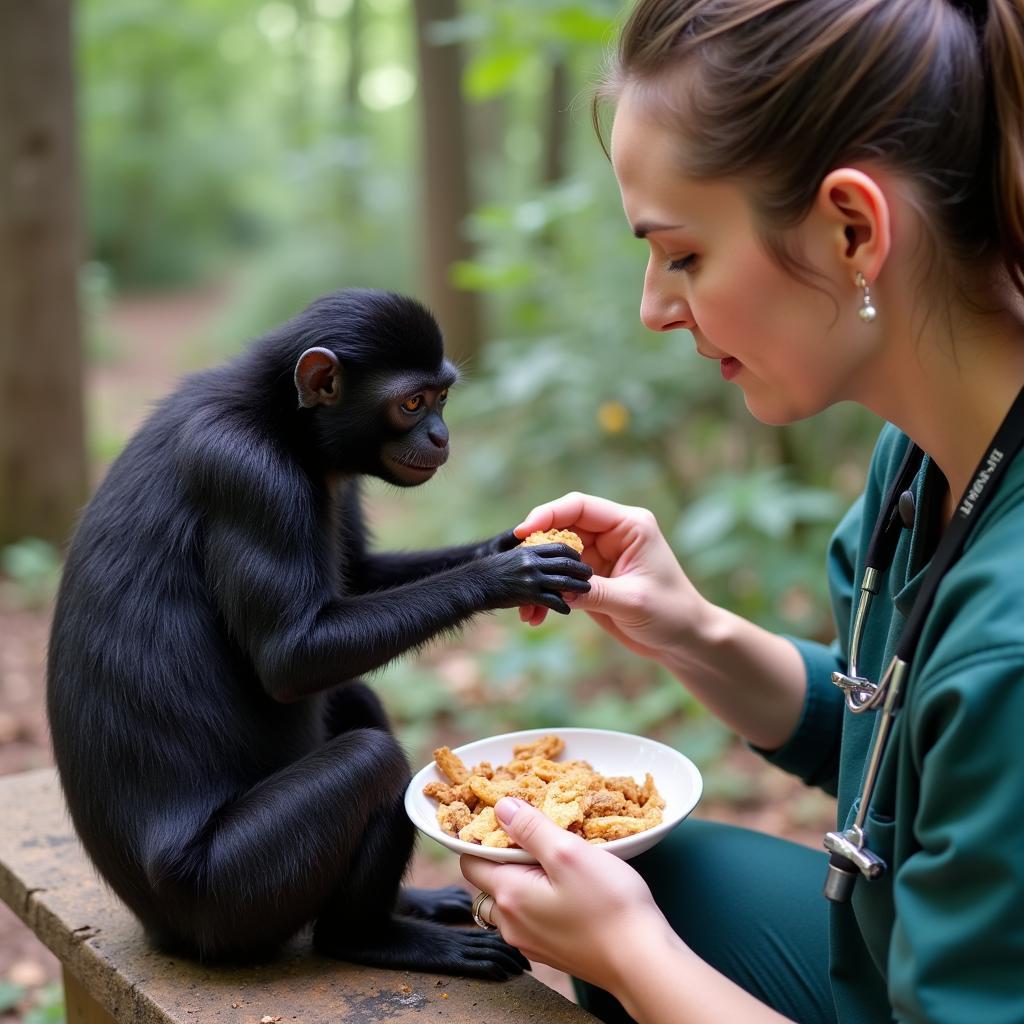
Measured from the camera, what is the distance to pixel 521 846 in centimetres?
164

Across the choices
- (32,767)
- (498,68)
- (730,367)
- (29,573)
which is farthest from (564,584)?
(29,573)

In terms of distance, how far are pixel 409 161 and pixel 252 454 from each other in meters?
16.7

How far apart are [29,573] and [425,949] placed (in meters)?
4.45

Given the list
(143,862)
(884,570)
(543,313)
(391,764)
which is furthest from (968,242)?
(543,313)

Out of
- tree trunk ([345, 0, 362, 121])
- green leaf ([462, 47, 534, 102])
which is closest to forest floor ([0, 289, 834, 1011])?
green leaf ([462, 47, 534, 102])

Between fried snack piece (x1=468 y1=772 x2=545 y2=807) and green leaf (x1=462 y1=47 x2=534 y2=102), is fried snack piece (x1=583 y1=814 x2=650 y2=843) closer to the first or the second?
fried snack piece (x1=468 y1=772 x2=545 y2=807)

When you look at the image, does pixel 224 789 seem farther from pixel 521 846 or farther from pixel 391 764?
pixel 521 846

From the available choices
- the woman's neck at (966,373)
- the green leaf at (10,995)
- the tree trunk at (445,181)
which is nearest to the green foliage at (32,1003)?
the green leaf at (10,995)

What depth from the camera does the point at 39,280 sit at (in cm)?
582

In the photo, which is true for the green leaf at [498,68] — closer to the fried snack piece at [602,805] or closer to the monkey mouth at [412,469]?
the monkey mouth at [412,469]

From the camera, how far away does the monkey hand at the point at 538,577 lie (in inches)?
75.3

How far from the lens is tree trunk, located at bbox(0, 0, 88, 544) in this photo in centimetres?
567

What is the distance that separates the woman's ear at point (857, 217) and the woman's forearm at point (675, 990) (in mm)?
868

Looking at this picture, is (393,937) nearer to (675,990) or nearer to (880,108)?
(675,990)
